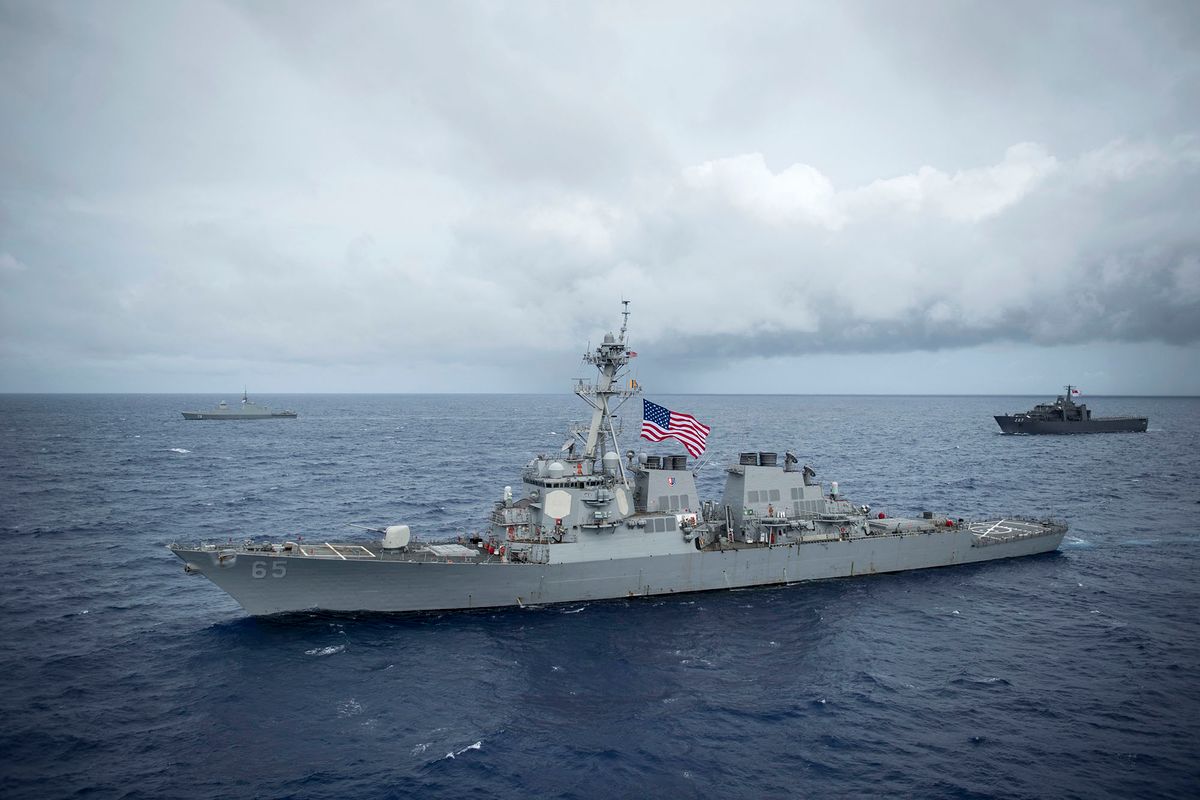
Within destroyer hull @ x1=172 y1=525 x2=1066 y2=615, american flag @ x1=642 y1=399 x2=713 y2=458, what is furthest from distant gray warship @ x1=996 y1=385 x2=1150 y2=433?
american flag @ x1=642 y1=399 x2=713 y2=458

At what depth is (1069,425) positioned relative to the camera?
123250 mm

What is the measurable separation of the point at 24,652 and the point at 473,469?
52266 mm

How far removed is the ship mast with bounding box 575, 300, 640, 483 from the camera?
34.7 meters

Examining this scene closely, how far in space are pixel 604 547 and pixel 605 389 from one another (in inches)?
333

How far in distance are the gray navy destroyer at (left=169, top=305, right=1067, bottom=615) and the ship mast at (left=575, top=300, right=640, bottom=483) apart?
8cm

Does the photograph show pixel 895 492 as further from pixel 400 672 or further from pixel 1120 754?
pixel 400 672

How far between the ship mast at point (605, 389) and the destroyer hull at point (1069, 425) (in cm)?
12030

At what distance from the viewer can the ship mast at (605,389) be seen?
114ft

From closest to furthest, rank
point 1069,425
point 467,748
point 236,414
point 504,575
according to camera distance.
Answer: point 467,748 < point 504,575 < point 1069,425 < point 236,414

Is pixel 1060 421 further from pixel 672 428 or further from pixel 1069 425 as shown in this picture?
pixel 672 428

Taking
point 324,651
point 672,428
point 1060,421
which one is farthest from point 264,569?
point 1060,421

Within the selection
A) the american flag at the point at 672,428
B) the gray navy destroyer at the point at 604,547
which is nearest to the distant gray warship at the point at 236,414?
the gray navy destroyer at the point at 604,547

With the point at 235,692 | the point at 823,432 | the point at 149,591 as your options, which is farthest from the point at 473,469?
the point at 823,432

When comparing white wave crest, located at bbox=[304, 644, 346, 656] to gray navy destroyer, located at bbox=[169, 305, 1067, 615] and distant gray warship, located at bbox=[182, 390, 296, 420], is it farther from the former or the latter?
distant gray warship, located at bbox=[182, 390, 296, 420]
